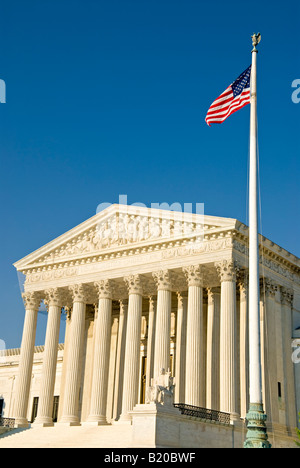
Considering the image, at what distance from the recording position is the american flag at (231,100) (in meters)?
27.7

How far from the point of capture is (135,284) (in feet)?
156

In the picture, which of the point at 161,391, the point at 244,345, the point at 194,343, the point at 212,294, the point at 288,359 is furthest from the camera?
the point at 212,294

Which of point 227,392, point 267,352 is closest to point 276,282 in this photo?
point 267,352

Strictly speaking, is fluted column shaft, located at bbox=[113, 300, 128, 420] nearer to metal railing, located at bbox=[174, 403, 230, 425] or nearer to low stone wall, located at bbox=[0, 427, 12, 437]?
low stone wall, located at bbox=[0, 427, 12, 437]

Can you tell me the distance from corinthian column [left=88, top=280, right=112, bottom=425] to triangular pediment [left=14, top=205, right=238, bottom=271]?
3324 millimetres

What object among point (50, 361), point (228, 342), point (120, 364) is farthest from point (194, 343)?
point (50, 361)

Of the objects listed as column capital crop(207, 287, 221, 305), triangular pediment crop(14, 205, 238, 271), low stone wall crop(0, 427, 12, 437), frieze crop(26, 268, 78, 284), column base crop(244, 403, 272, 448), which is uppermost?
Result: triangular pediment crop(14, 205, 238, 271)

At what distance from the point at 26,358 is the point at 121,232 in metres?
12.9

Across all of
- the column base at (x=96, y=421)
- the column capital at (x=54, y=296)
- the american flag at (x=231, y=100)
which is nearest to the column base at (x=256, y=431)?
the american flag at (x=231, y=100)

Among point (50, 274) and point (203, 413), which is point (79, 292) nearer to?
point (50, 274)

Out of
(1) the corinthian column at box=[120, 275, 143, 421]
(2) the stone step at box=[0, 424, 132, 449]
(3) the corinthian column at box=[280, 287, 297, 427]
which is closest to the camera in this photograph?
(2) the stone step at box=[0, 424, 132, 449]

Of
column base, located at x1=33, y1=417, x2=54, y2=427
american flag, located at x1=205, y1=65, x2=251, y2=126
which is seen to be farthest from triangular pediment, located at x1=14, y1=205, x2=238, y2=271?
american flag, located at x1=205, y1=65, x2=251, y2=126

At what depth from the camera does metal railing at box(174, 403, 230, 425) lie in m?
38.0

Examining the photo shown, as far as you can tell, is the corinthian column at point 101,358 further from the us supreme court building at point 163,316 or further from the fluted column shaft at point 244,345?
the fluted column shaft at point 244,345
